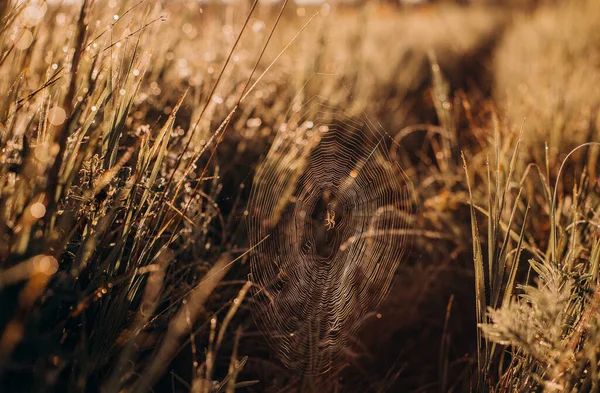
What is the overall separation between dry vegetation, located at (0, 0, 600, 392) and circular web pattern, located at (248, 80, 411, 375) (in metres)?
0.06

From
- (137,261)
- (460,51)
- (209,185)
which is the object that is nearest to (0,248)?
(137,261)

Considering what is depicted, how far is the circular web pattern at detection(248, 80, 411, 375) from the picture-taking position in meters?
1.54

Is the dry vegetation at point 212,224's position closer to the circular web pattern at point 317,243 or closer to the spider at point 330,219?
the circular web pattern at point 317,243

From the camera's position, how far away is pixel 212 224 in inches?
66.4

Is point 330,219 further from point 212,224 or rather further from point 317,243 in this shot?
point 212,224

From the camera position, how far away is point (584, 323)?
3.17 feet

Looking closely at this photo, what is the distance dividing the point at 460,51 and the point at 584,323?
5.02m

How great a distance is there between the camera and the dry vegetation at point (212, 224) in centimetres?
89

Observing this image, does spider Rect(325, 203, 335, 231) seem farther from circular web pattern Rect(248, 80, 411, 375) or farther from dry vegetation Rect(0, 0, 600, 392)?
dry vegetation Rect(0, 0, 600, 392)

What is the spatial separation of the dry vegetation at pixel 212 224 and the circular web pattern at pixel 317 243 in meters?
0.06

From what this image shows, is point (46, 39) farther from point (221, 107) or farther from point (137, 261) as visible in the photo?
point (137, 261)

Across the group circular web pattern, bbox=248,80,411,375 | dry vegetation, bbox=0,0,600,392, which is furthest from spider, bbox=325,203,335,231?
dry vegetation, bbox=0,0,600,392

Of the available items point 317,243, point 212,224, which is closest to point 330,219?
point 317,243

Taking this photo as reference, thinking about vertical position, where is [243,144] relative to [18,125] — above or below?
below
